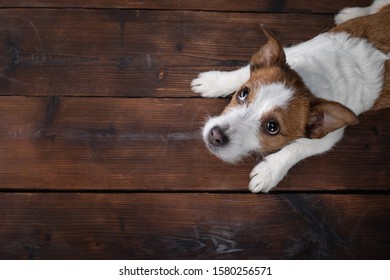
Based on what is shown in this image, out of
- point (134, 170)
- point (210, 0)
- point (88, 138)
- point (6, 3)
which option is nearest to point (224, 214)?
point (134, 170)

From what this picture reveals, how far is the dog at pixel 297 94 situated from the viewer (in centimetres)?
165

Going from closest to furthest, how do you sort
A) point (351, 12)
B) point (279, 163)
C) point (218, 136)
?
1. point (218, 136)
2. point (279, 163)
3. point (351, 12)

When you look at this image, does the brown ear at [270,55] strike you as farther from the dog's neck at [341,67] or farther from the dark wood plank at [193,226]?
the dark wood plank at [193,226]

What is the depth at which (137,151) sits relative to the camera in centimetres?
218

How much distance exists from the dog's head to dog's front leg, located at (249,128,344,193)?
0.95ft

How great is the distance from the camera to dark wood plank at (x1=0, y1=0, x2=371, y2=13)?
2.41 meters

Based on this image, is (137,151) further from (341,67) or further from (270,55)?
(341,67)

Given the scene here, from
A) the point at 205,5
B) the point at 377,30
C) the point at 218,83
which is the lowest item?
the point at 377,30

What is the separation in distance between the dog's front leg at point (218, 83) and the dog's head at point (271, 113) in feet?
1.32

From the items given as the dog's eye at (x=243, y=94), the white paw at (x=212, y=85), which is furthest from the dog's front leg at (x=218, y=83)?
the dog's eye at (x=243, y=94)

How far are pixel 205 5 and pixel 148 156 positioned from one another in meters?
1.00

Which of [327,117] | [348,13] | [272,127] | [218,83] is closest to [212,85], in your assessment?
[218,83]

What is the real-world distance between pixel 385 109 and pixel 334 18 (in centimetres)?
63

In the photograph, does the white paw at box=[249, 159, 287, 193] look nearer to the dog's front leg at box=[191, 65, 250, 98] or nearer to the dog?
the dog
